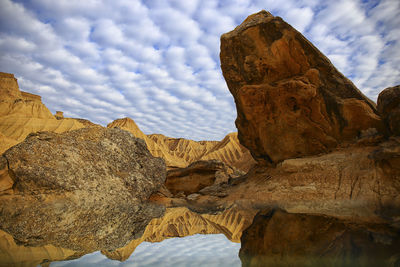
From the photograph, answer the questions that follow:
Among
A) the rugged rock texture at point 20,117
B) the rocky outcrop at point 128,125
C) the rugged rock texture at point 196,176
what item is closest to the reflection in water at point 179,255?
the rugged rock texture at point 196,176

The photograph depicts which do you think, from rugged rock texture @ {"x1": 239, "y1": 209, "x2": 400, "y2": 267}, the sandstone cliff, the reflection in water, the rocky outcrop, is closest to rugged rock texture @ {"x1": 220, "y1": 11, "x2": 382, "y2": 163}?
the sandstone cliff

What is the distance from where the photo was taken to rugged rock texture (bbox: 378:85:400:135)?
8.22m

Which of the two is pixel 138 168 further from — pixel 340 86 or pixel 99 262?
Answer: pixel 340 86

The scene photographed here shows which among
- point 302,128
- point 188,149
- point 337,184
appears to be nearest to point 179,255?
point 337,184

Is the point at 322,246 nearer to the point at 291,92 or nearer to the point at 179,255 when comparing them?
the point at 179,255

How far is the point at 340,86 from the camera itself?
400 inches

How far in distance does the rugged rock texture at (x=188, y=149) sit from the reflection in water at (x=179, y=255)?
90.9ft

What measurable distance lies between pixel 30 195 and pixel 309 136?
10221mm

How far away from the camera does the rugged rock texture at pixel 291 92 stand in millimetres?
9734

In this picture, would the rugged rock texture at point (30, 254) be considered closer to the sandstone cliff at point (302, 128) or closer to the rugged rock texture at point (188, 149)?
the sandstone cliff at point (302, 128)

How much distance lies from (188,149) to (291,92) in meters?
64.9

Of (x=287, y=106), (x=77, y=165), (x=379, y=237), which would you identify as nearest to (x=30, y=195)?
(x=77, y=165)

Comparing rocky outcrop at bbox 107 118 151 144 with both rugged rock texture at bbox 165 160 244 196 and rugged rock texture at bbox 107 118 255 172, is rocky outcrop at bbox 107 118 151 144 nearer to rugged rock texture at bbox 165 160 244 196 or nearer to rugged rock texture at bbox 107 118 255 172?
rugged rock texture at bbox 107 118 255 172

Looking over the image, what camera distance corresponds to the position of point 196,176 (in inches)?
661
